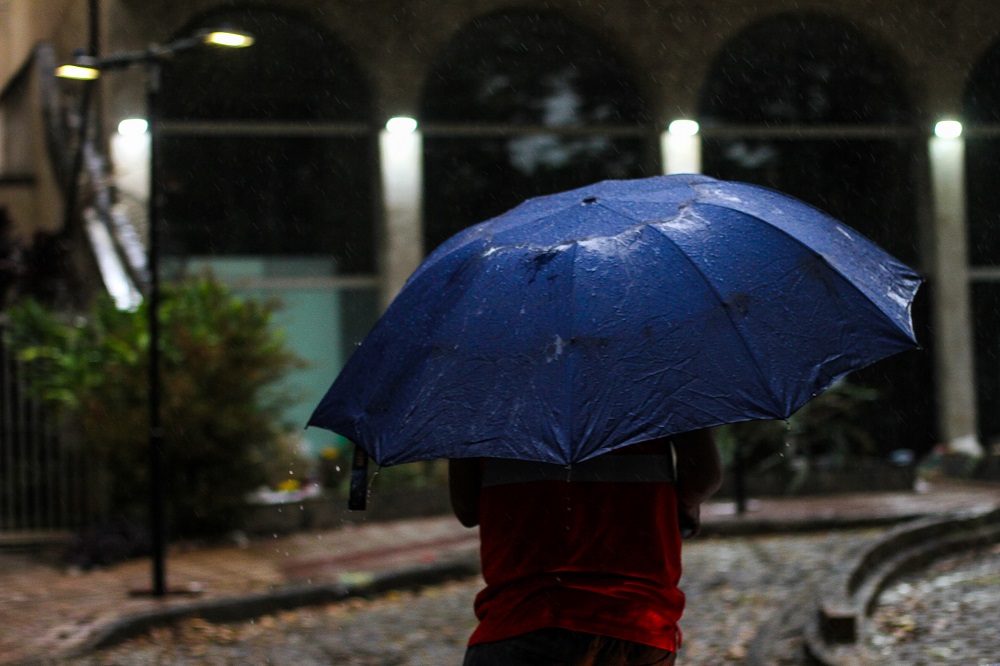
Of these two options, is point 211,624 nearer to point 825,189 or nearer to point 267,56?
point 267,56

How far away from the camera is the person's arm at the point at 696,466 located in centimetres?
310

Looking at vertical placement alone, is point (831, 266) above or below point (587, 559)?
above

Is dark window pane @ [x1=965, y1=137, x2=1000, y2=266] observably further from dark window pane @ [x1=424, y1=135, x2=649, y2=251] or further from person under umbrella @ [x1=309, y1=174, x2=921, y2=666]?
person under umbrella @ [x1=309, y1=174, x2=921, y2=666]

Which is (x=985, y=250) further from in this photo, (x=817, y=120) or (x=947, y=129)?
(x=817, y=120)

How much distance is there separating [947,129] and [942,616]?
1538cm

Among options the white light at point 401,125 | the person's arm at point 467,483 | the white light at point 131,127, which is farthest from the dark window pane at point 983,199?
the person's arm at point 467,483

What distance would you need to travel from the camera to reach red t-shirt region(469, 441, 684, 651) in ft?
9.39

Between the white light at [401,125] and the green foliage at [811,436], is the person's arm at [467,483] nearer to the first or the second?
the green foliage at [811,436]

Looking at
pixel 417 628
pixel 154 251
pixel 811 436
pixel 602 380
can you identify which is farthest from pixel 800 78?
pixel 602 380

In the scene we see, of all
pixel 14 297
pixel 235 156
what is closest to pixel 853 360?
pixel 14 297

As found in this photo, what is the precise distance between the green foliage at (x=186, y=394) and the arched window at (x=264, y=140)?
531cm

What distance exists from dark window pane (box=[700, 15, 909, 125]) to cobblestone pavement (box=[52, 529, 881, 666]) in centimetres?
1118

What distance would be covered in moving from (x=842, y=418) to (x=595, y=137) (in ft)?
20.3

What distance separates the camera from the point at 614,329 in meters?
2.91
